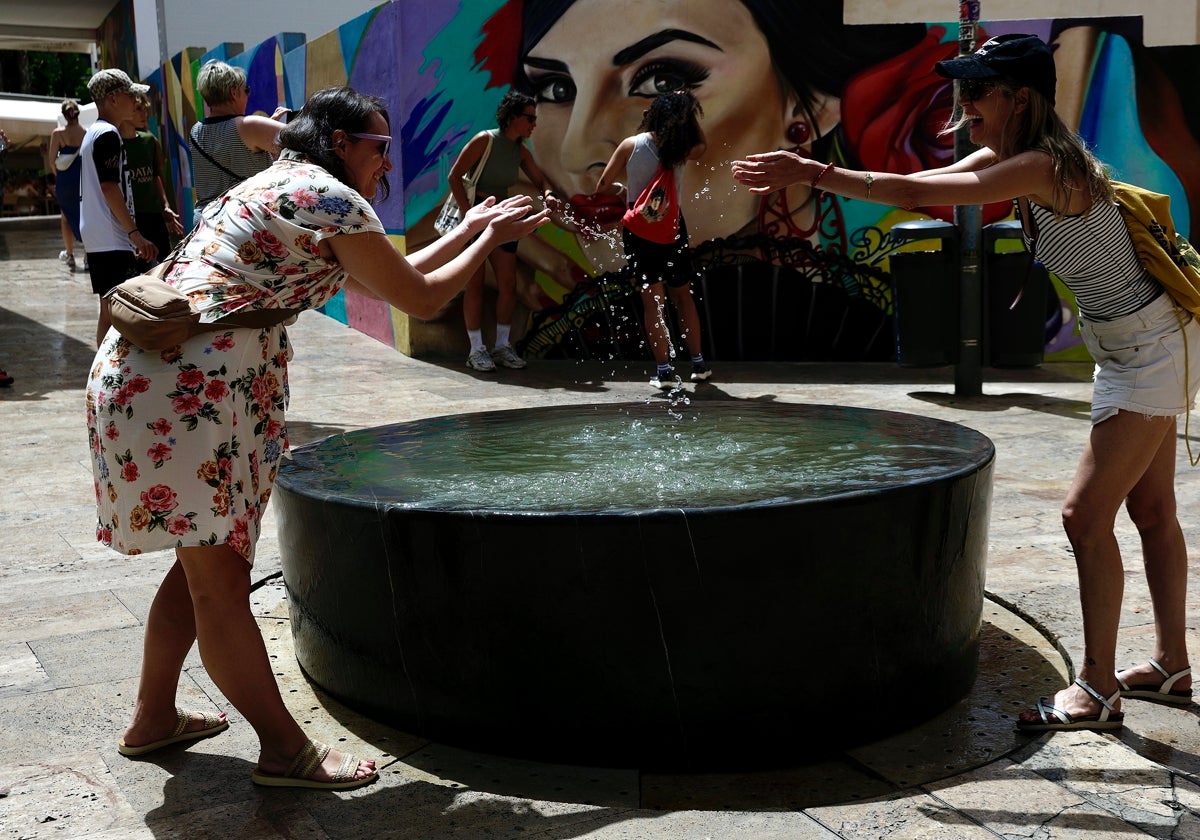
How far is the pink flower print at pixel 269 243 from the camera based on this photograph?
3002 mm

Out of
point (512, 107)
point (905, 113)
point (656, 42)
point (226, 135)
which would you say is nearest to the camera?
point (226, 135)

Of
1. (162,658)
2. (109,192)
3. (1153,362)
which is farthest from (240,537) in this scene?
(109,192)

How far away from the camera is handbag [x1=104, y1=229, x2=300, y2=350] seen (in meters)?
2.88

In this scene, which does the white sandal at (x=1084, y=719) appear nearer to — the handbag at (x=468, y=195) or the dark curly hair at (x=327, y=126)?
the dark curly hair at (x=327, y=126)

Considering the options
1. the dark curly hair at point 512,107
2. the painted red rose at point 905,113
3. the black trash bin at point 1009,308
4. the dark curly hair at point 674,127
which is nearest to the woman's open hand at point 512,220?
the dark curly hair at point 674,127

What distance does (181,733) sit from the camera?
338 cm

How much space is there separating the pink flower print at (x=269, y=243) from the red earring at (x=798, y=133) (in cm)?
746

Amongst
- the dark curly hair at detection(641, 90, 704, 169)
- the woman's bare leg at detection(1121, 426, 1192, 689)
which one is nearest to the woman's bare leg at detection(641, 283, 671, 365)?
the dark curly hair at detection(641, 90, 704, 169)

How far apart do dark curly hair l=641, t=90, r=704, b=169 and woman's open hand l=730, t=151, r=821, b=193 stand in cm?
503

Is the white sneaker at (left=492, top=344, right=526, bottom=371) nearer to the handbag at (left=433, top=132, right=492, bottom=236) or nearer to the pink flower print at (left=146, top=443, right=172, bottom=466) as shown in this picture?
the handbag at (left=433, top=132, right=492, bottom=236)

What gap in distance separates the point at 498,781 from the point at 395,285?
1.20m

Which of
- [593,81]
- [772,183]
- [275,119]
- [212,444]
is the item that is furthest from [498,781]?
[593,81]

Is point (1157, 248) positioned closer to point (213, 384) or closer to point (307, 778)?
point (213, 384)

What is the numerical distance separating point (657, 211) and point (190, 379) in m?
5.79
